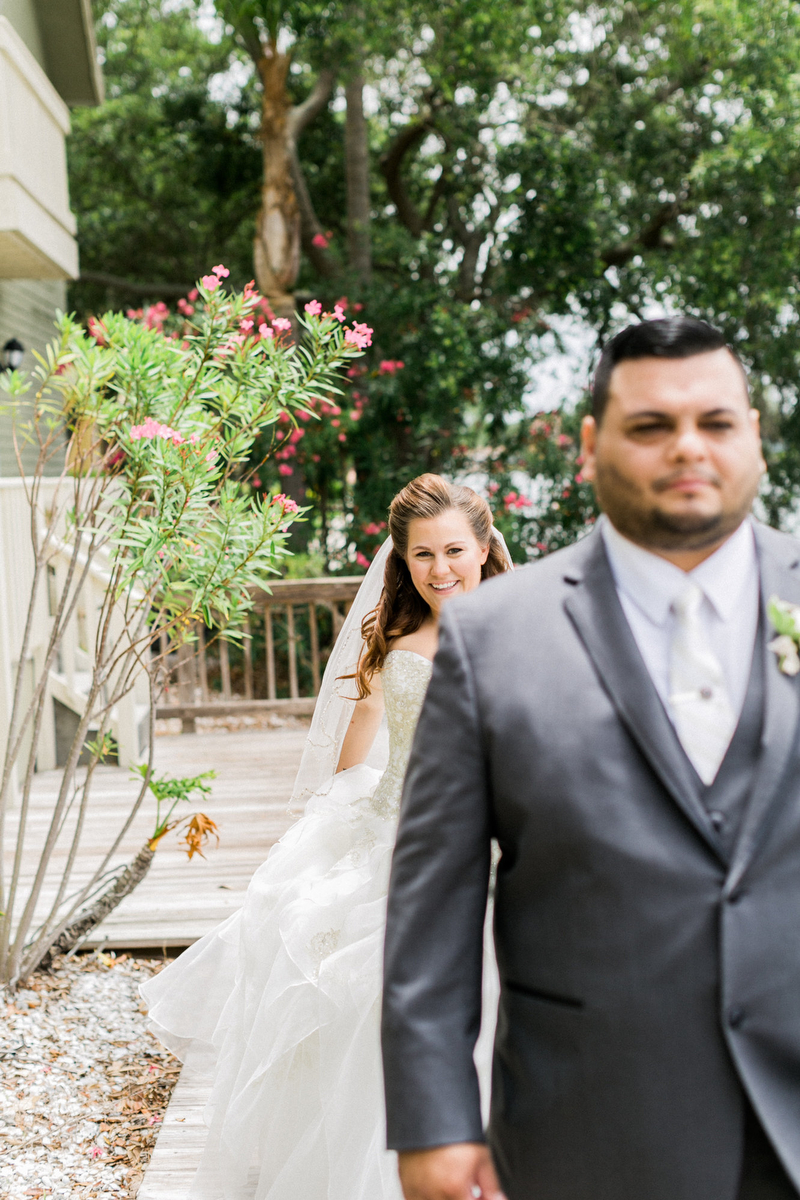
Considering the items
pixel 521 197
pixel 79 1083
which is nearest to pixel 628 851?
pixel 79 1083

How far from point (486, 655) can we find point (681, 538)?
285 millimetres

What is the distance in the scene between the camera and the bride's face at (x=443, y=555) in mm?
2889

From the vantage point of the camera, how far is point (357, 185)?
11.3 m

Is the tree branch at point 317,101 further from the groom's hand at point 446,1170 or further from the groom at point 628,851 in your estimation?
the groom's hand at point 446,1170

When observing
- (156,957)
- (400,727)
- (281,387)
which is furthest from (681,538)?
(156,957)

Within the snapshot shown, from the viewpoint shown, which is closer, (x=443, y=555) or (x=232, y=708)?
(x=443, y=555)

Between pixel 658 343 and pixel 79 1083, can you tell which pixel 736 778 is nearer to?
pixel 658 343

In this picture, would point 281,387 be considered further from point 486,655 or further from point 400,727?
point 486,655

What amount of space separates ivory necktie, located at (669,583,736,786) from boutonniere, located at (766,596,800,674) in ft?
0.25

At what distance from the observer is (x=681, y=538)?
4.20 feet

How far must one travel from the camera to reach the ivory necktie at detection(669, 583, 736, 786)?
1.29 m

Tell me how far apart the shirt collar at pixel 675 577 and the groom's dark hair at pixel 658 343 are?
0.61 ft

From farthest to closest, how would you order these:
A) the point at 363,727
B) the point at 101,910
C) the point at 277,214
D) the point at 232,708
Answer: the point at 277,214, the point at 232,708, the point at 101,910, the point at 363,727

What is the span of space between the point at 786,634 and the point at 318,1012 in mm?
1804
